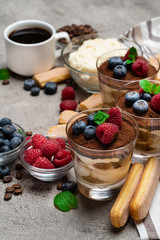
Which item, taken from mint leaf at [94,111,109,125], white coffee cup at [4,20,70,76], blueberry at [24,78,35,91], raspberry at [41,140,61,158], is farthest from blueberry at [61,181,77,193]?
white coffee cup at [4,20,70,76]

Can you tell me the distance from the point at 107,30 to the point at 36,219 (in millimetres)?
1870

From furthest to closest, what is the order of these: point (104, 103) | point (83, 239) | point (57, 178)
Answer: point (104, 103) < point (57, 178) < point (83, 239)

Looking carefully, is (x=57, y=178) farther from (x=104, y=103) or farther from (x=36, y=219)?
(x=104, y=103)

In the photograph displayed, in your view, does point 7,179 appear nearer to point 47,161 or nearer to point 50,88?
point 47,161

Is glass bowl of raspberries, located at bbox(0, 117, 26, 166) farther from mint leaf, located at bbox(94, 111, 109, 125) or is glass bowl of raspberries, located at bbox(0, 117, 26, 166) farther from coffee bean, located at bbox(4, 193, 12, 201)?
mint leaf, located at bbox(94, 111, 109, 125)

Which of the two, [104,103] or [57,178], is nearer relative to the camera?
[57,178]

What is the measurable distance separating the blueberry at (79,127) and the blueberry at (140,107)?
28 cm

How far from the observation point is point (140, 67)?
1966mm

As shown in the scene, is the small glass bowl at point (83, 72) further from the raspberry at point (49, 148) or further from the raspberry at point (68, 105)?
the raspberry at point (49, 148)

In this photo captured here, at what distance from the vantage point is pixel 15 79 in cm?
253

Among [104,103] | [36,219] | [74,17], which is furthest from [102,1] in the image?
[36,219]

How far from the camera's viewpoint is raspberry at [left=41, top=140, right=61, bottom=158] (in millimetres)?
1706

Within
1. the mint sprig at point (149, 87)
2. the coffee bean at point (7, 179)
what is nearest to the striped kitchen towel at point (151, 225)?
the mint sprig at point (149, 87)

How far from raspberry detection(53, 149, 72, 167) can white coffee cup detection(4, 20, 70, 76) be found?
920 millimetres
